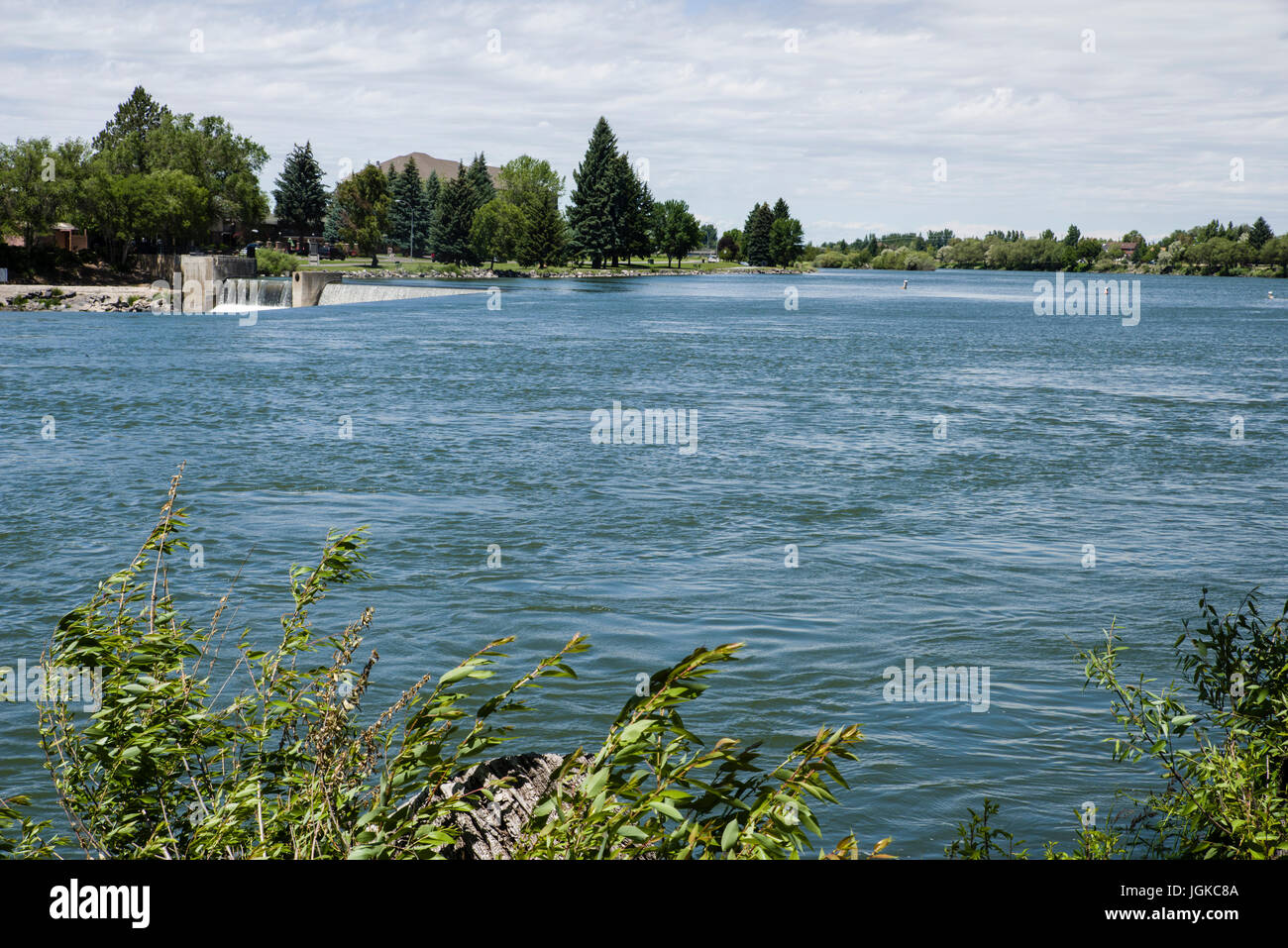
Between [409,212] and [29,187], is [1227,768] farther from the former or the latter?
[409,212]

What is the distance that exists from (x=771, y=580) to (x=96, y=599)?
10086mm

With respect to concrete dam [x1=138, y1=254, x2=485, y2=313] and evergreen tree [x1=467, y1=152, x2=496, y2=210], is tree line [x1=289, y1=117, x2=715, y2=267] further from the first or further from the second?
concrete dam [x1=138, y1=254, x2=485, y2=313]

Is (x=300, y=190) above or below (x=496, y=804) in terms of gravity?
above

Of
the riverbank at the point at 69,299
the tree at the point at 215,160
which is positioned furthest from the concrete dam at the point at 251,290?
the tree at the point at 215,160

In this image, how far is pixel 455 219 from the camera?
152500 millimetres

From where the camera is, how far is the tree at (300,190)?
491 ft

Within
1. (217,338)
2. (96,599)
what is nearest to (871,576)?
(96,599)

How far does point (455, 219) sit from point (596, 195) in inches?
882

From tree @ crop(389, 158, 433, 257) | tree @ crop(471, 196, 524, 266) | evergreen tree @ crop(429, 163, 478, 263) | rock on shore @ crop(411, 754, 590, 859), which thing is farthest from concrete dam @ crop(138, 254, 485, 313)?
rock on shore @ crop(411, 754, 590, 859)

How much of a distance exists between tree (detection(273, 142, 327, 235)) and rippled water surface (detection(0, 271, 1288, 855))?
116 metres

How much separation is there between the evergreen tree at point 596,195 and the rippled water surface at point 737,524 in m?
125

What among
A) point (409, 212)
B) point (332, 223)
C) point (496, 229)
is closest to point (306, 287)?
point (496, 229)

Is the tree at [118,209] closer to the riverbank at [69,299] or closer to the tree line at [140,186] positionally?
the tree line at [140,186]

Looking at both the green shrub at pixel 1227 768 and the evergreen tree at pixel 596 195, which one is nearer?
the green shrub at pixel 1227 768
